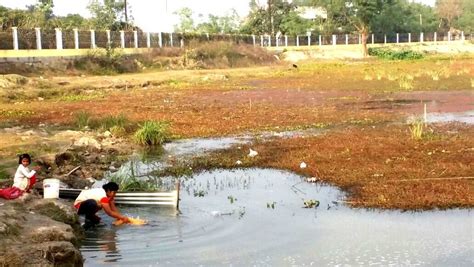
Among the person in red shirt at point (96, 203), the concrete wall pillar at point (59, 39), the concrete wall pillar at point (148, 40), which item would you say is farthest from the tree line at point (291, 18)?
the person in red shirt at point (96, 203)

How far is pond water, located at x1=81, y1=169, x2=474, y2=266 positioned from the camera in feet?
31.1

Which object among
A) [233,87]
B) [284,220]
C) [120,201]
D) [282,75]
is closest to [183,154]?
[120,201]

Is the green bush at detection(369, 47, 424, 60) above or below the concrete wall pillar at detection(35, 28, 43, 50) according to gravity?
below

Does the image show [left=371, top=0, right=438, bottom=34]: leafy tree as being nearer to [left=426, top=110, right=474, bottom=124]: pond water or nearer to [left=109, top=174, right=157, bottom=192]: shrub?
[left=426, top=110, right=474, bottom=124]: pond water

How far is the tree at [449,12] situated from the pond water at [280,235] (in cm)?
12340

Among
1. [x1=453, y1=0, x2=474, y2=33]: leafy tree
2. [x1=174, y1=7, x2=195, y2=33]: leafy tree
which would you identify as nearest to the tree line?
[x1=174, y1=7, x2=195, y2=33]: leafy tree

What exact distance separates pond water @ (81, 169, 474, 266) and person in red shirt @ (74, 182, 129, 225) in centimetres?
27

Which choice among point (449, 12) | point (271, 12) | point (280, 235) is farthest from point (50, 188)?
point (449, 12)

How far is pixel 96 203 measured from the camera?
11.3m

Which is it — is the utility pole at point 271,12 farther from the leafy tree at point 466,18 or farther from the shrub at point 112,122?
the shrub at point 112,122

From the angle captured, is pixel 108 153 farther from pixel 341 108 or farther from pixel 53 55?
pixel 53 55

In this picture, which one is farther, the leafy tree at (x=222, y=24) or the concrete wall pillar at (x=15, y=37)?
the leafy tree at (x=222, y=24)

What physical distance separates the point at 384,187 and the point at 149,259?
571cm

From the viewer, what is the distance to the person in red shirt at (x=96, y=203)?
11.3m
